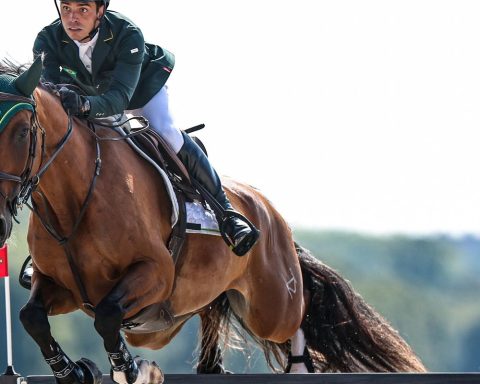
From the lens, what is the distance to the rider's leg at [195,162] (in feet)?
24.6

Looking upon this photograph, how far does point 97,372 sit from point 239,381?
879mm

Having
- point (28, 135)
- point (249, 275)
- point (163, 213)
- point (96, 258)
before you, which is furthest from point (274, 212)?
point (28, 135)

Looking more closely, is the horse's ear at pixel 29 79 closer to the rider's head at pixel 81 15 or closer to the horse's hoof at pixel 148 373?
the rider's head at pixel 81 15

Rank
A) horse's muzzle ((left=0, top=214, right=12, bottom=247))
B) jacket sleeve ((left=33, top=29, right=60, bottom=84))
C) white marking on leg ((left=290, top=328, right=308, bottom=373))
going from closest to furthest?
horse's muzzle ((left=0, top=214, right=12, bottom=247)) → jacket sleeve ((left=33, top=29, right=60, bottom=84)) → white marking on leg ((left=290, top=328, right=308, bottom=373))

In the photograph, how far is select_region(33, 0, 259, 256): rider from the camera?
6.88m

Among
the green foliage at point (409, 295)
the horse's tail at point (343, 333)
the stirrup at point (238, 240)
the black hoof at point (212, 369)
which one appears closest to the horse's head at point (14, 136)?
the stirrup at point (238, 240)

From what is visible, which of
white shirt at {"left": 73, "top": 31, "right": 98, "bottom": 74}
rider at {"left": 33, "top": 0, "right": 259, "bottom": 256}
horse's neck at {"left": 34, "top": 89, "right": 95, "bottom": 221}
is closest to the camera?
horse's neck at {"left": 34, "top": 89, "right": 95, "bottom": 221}

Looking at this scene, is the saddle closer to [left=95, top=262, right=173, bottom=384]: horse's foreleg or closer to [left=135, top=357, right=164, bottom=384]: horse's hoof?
[left=95, top=262, right=173, bottom=384]: horse's foreleg

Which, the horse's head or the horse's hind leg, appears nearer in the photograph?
the horse's head

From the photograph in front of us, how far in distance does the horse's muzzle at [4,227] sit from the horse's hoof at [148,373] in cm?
138

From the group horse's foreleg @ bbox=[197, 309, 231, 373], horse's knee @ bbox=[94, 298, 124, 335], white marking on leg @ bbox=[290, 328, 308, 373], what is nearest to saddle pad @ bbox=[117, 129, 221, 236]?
horse's knee @ bbox=[94, 298, 124, 335]

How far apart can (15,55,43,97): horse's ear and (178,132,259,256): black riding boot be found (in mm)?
1576

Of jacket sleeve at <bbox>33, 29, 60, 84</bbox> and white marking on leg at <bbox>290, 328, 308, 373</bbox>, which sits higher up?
jacket sleeve at <bbox>33, 29, 60, 84</bbox>

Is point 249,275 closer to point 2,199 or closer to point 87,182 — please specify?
point 87,182
